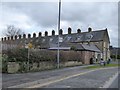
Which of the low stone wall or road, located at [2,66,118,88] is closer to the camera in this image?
road, located at [2,66,118,88]

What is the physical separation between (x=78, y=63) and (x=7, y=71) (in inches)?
780

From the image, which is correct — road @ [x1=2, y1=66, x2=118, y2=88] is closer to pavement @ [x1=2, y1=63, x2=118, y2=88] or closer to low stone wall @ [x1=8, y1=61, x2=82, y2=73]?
pavement @ [x1=2, y1=63, x2=118, y2=88]

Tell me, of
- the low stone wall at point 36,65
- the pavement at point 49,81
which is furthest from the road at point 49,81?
the low stone wall at point 36,65

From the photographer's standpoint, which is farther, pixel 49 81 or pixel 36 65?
pixel 36 65

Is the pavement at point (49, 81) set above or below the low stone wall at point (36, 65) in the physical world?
below

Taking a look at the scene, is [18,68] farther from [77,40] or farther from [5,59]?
[77,40]

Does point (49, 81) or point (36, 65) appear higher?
point (36, 65)

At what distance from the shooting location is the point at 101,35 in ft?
225

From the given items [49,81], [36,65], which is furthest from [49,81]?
[36,65]

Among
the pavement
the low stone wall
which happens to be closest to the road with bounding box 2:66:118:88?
the pavement

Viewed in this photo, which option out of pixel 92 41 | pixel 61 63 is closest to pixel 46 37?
pixel 92 41

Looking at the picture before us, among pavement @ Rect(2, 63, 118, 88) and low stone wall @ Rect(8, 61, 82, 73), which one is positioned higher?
low stone wall @ Rect(8, 61, 82, 73)

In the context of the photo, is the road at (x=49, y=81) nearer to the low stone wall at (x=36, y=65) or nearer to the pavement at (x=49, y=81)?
the pavement at (x=49, y=81)

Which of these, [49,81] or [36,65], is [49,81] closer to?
[49,81]
